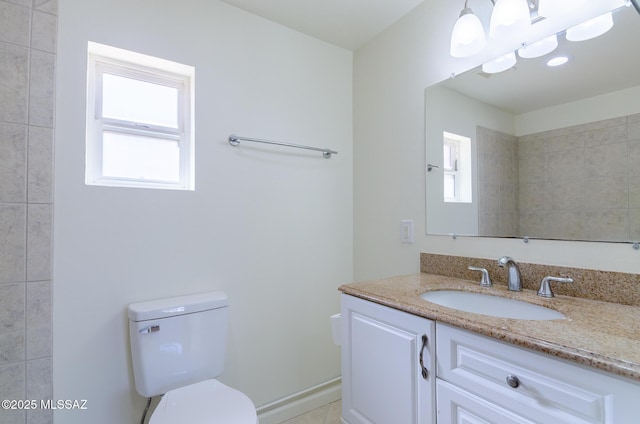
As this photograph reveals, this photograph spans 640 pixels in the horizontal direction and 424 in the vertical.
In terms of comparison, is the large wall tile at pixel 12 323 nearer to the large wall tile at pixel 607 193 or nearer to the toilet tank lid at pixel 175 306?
the toilet tank lid at pixel 175 306

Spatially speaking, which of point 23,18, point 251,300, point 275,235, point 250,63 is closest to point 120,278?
point 251,300

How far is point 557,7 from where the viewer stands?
3.64ft

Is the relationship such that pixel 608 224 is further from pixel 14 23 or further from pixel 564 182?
pixel 14 23

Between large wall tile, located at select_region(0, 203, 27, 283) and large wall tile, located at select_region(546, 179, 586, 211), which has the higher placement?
large wall tile, located at select_region(546, 179, 586, 211)

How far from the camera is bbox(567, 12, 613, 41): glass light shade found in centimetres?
107

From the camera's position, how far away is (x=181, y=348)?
1365mm

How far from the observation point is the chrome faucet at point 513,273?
1.21 meters

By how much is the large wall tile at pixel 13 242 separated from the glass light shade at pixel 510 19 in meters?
2.00

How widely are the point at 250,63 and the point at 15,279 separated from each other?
4.77 feet

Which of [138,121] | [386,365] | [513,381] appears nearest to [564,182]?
[513,381]

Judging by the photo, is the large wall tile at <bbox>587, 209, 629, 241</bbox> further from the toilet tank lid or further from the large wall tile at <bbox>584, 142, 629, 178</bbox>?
the toilet tank lid

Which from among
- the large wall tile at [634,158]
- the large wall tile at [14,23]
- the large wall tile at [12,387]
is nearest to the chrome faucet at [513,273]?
the large wall tile at [634,158]

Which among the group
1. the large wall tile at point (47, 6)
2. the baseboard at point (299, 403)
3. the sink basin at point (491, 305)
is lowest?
the baseboard at point (299, 403)

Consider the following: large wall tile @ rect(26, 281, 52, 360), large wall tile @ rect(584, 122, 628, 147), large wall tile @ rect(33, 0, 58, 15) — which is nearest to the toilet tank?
large wall tile @ rect(26, 281, 52, 360)
